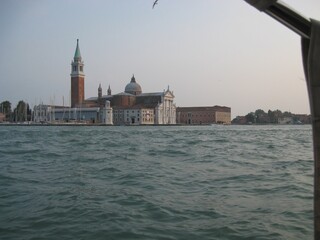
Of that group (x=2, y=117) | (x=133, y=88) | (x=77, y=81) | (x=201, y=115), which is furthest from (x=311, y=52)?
(x=201, y=115)

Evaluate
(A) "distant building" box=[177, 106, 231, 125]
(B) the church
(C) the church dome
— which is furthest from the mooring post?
(C) the church dome

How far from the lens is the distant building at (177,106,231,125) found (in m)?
124

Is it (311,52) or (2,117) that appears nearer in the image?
(311,52)

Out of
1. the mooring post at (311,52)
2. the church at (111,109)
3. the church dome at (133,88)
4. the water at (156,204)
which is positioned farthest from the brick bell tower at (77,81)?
the mooring post at (311,52)

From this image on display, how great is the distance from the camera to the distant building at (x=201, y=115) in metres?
124

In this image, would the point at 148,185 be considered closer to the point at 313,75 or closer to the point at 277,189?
the point at 277,189

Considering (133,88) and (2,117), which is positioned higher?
(133,88)

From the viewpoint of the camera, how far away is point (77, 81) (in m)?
115

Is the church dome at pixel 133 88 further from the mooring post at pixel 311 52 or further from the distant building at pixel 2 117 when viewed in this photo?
the mooring post at pixel 311 52

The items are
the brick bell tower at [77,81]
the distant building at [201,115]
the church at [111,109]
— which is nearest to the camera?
the church at [111,109]

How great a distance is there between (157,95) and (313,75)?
11461 cm

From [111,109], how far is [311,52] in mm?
107851

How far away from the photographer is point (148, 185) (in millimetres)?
8328

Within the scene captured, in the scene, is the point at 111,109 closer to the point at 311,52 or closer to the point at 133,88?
the point at 133,88
